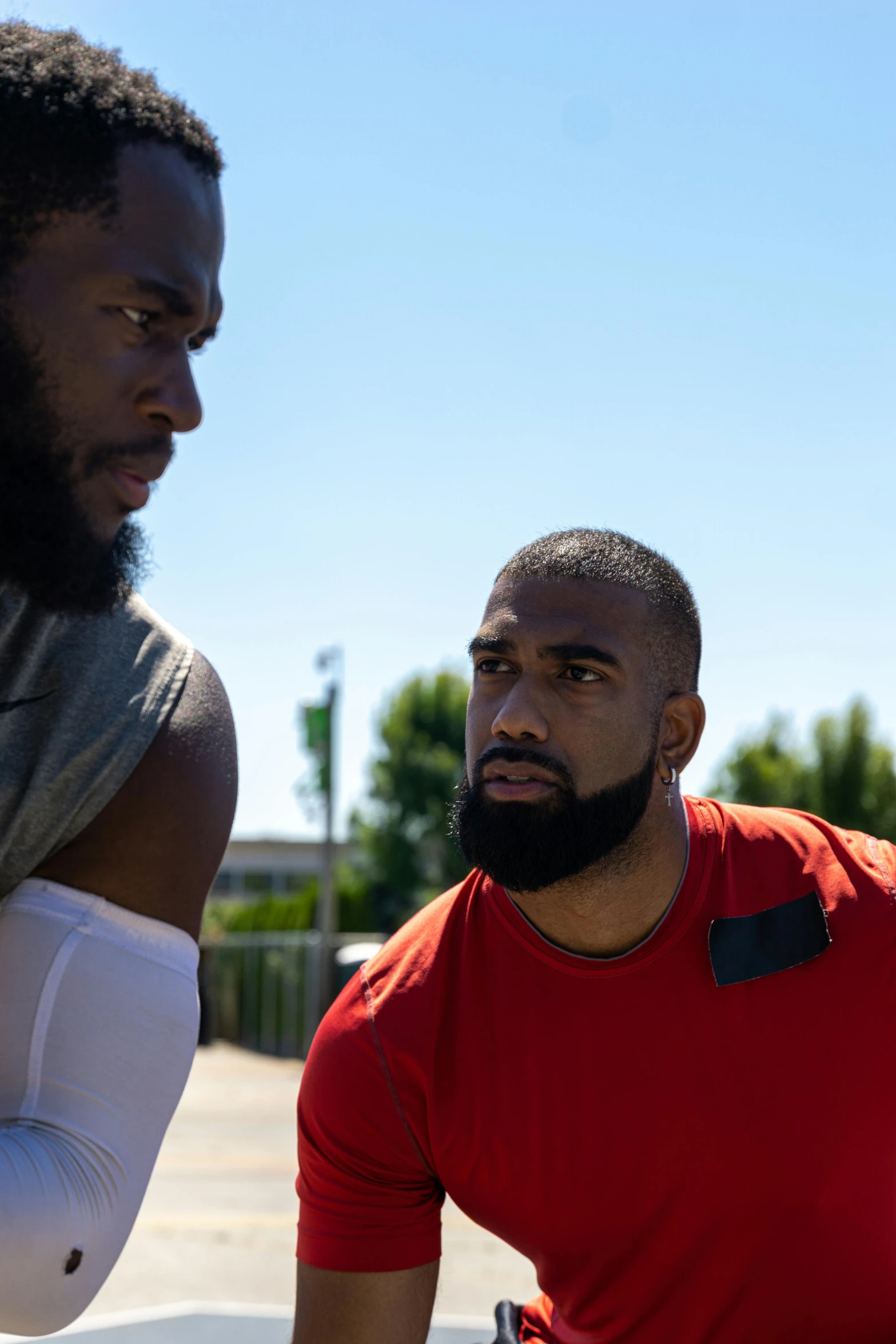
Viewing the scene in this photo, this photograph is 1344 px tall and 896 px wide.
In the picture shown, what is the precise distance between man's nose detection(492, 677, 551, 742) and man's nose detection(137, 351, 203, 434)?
152 cm

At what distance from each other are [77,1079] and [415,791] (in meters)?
35.9

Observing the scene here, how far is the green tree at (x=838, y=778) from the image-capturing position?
77.4ft

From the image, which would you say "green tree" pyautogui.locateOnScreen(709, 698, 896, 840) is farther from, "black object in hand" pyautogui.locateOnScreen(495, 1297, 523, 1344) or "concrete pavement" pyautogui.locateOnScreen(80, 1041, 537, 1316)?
"black object in hand" pyautogui.locateOnScreen(495, 1297, 523, 1344)

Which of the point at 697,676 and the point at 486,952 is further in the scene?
the point at 697,676

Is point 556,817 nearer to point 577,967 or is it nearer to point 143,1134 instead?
point 577,967

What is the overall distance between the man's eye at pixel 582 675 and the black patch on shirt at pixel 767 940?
0.59 meters

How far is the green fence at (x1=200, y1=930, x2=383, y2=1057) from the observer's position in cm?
2405

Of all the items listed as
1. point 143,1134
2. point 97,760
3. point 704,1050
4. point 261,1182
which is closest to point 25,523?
point 97,760

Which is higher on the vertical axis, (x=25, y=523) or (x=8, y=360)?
(x=8, y=360)

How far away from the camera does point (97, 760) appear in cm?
174

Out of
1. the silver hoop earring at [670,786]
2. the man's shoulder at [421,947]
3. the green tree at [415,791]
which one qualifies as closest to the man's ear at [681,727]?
the silver hoop earring at [670,786]

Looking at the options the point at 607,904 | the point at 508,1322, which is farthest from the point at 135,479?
the point at 508,1322

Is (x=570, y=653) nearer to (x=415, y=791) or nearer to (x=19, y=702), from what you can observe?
(x=19, y=702)

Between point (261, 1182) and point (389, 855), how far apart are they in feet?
84.7
